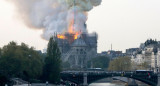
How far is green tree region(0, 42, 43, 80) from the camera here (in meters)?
77.8

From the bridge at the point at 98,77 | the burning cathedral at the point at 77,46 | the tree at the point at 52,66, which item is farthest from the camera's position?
the burning cathedral at the point at 77,46

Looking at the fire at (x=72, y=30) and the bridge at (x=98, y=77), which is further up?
the fire at (x=72, y=30)

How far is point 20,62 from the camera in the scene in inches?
3130

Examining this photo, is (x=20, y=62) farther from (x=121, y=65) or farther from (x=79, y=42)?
(x=79, y=42)

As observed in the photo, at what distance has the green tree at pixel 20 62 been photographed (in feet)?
255

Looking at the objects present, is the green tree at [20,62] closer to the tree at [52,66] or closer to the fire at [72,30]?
the tree at [52,66]

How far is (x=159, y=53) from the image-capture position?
14262 cm

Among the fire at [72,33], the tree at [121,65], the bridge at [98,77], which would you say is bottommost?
the bridge at [98,77]

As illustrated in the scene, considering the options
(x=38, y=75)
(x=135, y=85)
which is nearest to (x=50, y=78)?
(x=38, y=75)

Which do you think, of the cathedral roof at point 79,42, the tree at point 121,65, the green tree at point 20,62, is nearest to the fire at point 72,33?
the cathedral roof at point 79,42

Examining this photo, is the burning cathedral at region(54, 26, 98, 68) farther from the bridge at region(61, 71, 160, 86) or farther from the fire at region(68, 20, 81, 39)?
the bridge at region(61, 71, 160, 86)

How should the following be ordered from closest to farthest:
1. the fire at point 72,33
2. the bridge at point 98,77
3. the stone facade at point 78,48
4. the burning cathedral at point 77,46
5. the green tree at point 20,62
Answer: the green tree at point 20,62
the bridge at point 98,77
the fire at point 72,33
the burning cathedral at point 77,46
the stone facade at point 78,48

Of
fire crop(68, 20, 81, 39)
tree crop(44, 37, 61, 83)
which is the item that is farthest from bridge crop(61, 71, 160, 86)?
fire crop(68, 20, 81, 39)

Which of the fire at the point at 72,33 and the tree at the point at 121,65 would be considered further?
the fire at the point at 72,33
